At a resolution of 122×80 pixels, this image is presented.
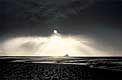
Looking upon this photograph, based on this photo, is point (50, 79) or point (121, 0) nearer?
point (121, 0)

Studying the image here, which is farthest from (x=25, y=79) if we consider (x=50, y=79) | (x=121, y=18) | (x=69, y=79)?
(x=121, y=18)

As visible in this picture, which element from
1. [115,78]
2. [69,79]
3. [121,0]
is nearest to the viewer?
[121,0]

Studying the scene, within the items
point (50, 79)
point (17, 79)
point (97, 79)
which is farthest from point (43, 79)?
point (97, 79)

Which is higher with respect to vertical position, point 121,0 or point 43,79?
point 121,0

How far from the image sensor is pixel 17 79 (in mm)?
67500

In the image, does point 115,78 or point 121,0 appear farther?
point 115,78

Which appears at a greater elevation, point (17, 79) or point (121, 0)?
point (121, 0)

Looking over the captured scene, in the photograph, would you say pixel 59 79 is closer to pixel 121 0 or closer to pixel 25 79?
pixel 25 79

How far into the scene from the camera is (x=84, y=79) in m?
65.7

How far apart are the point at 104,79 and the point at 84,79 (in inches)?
210

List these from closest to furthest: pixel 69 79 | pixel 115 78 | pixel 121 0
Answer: pixel 121 0
pixel 115 78
pixel 69 79

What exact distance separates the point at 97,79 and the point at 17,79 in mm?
21651

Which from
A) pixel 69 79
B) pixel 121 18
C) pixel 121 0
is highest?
pixel 121 0

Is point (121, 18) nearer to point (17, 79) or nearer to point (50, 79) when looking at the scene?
point (50, 79)
